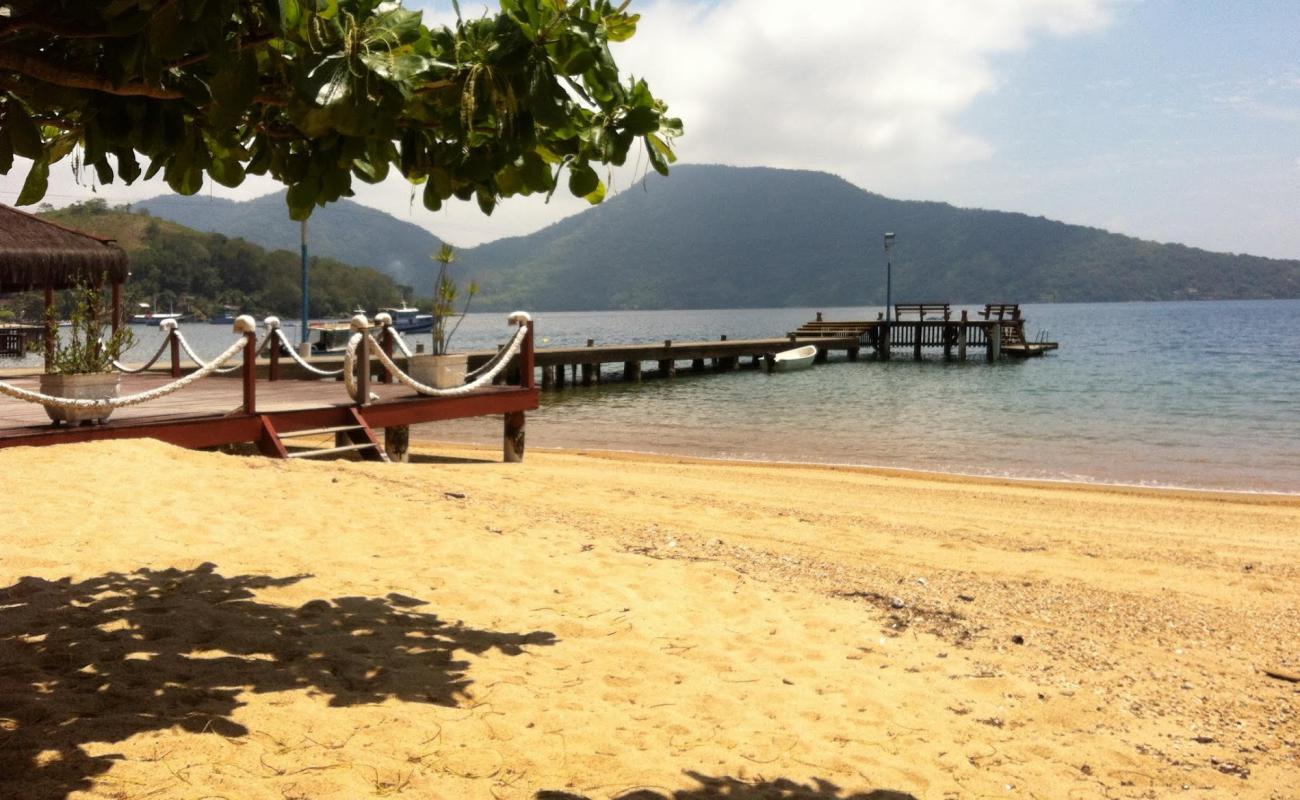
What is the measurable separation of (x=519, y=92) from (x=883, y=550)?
20.3ft

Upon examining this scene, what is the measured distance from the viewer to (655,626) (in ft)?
18.0

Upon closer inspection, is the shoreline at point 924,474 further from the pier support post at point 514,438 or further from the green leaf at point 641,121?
the green leaf at point 641,121

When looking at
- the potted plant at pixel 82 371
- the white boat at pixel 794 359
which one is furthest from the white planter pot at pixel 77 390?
the white boat at pixel 794 359

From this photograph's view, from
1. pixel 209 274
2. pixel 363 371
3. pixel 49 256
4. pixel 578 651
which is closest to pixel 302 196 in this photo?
pixel 578 651

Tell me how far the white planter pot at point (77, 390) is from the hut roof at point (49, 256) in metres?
9.74

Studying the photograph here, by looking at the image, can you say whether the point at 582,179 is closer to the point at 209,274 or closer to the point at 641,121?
the point at 641,121

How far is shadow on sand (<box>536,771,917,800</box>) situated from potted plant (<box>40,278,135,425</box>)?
722cm

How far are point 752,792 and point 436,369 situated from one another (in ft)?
30.8

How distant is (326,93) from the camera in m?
2.72

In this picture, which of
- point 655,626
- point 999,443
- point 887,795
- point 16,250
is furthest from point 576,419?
point 887,795

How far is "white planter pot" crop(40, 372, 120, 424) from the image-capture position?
862cm

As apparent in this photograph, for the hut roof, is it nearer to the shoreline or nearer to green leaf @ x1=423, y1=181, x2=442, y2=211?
the shoreline

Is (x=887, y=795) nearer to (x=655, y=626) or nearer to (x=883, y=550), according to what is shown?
(x=655, y=626)

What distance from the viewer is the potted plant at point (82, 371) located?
8641mm
